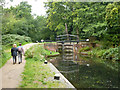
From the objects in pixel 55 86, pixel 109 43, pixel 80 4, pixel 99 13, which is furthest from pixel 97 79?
pixel 80 4

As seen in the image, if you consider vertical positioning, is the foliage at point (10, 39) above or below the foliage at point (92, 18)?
below

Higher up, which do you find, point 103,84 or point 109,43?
point 109,43

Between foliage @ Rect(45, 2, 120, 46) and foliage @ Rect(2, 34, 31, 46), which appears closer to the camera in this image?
foliage @ Rect(2, 34, 31, 46)

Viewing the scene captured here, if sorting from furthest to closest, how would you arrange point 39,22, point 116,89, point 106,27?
point 39,22 → point 106,27 → point 116,89

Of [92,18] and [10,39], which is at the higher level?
[92,18]

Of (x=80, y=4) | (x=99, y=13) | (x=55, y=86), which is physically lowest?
(x=55, y=86)

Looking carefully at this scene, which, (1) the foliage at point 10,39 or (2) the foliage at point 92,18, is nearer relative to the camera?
(1) the foliage at point 10,39

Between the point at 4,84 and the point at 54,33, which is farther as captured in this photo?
the point at 54,33

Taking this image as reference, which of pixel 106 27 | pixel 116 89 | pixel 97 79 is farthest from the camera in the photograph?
pixel 106 27

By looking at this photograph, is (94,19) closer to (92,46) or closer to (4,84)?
(92,46)

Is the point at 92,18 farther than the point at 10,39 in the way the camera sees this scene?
Yes

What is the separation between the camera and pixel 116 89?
6133 millimetres

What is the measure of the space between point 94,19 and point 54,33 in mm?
13269

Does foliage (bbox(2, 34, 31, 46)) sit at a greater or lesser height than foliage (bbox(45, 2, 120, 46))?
lesser
